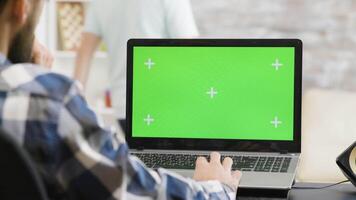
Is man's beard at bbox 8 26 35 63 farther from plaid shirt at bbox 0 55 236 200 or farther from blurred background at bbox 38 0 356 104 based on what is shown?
blurred background at bbox 38 0 356 104

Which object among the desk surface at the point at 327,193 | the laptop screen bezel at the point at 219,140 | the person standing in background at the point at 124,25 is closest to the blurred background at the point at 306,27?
the person standing in background at the point at 124,25

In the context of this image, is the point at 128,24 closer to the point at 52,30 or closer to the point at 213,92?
the point at 213,92

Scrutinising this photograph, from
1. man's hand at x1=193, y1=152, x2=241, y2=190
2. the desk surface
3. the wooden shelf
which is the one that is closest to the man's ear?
man's hand at x1=193, y1=152, x2=241, y2=190

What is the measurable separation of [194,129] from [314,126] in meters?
0.60

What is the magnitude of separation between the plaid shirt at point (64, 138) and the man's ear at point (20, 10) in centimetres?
7

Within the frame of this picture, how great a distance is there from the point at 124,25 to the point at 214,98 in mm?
1235

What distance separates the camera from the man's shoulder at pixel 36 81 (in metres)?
0.94

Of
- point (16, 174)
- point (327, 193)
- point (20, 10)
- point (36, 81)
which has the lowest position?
point (327, 193)

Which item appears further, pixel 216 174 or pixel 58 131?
pixel 216 174

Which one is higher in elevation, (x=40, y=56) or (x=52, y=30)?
(x=52, y=30)

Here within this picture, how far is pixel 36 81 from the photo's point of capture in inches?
37.5

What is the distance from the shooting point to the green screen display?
1777mm

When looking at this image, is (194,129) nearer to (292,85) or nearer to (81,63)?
(292,85)

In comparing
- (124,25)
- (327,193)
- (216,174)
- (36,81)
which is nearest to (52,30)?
(124,25)
